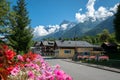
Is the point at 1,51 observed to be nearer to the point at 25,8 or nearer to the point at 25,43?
the point at 25,43

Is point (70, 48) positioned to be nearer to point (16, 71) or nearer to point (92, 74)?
point (92, 74)

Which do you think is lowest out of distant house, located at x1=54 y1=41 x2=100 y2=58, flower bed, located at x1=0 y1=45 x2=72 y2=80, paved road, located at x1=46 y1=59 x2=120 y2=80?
paved road, located at x1=46 y1=59 x2=120 y2=80

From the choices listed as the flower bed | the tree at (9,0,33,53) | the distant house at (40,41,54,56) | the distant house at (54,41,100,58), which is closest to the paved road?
the flower bed

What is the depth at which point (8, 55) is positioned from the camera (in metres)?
5.46

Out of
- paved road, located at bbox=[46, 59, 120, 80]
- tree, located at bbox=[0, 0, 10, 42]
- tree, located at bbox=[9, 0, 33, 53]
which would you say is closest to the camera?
paved road, located at bbox=[46, 59, 120, 80]

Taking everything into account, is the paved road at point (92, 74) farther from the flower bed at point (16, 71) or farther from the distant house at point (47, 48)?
the distant house at point (47, 48)

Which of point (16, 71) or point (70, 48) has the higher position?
point (70, 48)

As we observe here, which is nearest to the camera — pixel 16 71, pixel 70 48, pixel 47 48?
pixel 16 71

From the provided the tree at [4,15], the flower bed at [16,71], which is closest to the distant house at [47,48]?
the tree at [4,15]

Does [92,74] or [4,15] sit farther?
[4,15]

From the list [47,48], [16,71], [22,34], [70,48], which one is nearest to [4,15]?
[22,34]

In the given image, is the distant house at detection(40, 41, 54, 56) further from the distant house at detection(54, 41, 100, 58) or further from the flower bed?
the flower bed

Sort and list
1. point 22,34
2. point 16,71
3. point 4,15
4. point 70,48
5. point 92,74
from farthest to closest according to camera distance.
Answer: point 70,48, point 22,34, point 4,15, point 92,74, point 16,71

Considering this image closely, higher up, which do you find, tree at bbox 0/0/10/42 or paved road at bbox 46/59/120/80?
tree at bbox 0/0/10/42
